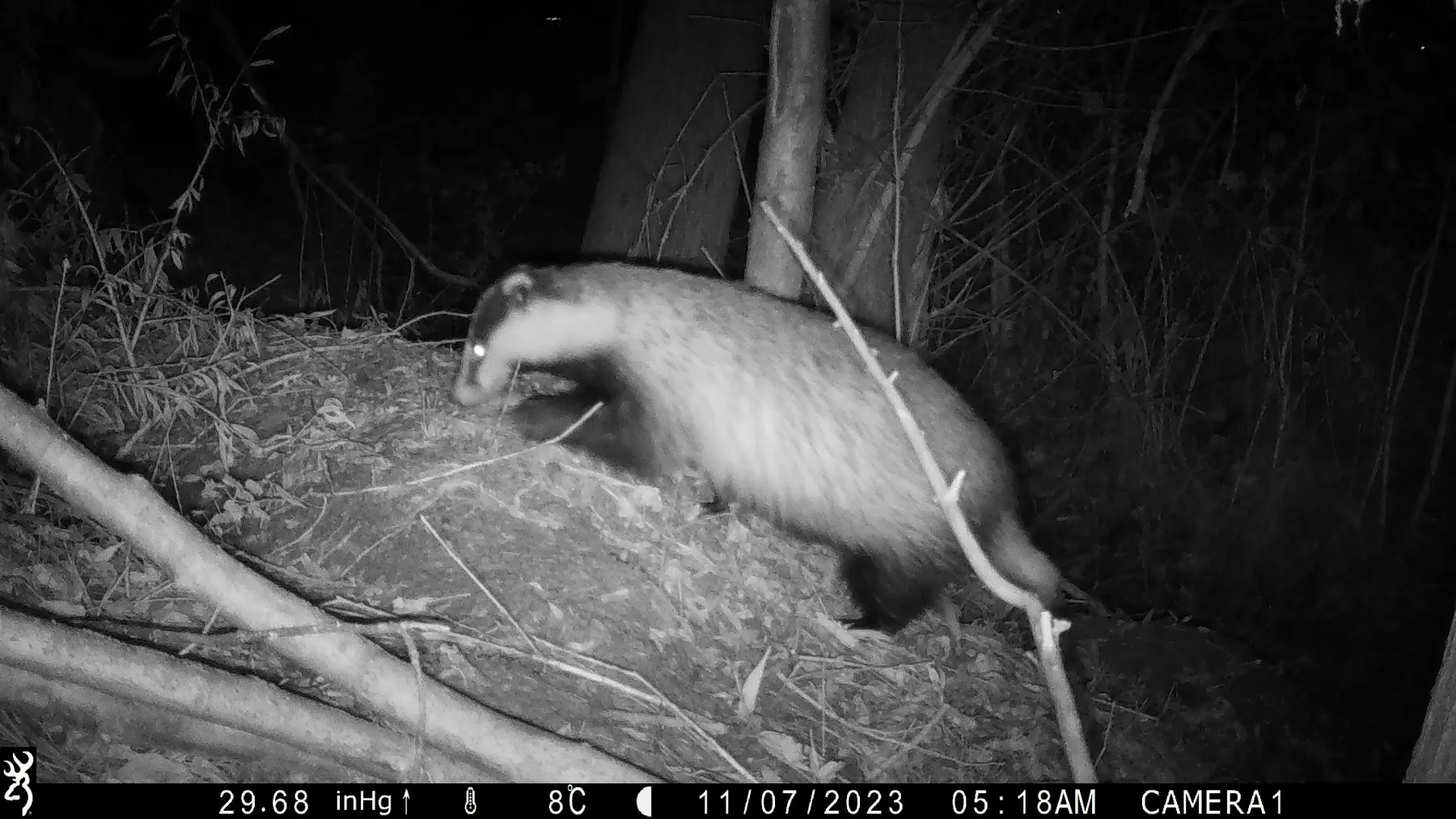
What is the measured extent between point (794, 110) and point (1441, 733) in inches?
121

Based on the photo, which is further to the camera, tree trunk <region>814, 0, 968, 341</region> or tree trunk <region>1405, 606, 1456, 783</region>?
tree trunk <region>814, 0, 968, 341</region>

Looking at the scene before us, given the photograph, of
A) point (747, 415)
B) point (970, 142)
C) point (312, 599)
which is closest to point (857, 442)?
point (747, 415)

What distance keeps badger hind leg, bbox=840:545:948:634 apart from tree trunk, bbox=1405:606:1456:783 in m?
1.59

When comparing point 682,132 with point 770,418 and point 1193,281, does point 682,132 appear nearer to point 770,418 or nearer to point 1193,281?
point 770,418

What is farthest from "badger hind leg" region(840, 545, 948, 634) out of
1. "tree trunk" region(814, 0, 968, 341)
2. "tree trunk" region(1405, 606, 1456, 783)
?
"tree trunk" region(1405, 606, 1456, 783)

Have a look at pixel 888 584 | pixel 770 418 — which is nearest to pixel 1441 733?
pixel 888 584

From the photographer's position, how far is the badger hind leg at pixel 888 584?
348 centimetres

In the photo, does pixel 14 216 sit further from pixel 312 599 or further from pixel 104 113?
pixel 104 113

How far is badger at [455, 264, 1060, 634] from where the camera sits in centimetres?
352

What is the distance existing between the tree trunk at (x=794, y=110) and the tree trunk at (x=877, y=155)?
0.56 metres

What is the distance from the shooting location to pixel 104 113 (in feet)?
26.3

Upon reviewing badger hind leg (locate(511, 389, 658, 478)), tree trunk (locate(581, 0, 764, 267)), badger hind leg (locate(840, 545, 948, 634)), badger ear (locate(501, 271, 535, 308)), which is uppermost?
tree trunk (locate(581, 0, 764, 267))

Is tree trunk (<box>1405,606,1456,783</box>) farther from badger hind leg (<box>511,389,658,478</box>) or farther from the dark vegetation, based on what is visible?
the dark vegetation

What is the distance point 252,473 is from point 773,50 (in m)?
2.64
